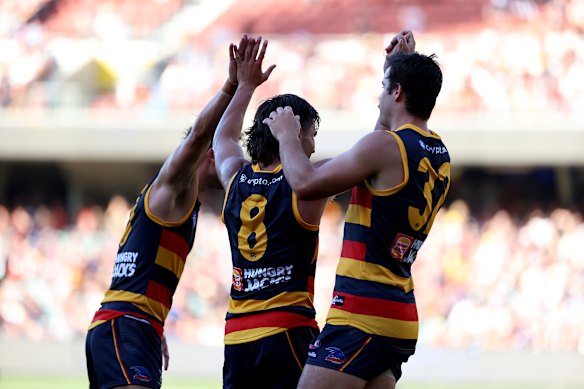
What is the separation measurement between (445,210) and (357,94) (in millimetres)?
2758

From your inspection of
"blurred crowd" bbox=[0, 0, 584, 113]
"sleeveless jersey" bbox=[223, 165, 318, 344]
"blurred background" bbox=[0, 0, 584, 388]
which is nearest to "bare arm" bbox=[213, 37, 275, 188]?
"sleeveless jersey" bbox=[223, 165, 318, 344]

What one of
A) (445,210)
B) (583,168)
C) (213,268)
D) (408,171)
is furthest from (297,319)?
(583,168)

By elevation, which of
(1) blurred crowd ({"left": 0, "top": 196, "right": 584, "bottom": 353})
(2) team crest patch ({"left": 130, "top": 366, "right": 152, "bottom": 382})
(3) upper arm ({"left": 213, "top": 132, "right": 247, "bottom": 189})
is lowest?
(2) team crest patch ({"left": 130, "top": 366, "right": 152, "bottom": 382})

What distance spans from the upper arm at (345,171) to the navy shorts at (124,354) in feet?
4.82

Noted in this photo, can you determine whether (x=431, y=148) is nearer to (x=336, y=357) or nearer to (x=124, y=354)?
(x=336, y=357)

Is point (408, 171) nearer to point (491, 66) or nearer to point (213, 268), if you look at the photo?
point (213, 268)

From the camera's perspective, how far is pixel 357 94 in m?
19.3

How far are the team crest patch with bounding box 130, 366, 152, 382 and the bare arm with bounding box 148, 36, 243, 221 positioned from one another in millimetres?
834

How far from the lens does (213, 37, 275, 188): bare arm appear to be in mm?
5473

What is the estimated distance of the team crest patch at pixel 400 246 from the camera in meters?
4.72

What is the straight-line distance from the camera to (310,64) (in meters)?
19.7

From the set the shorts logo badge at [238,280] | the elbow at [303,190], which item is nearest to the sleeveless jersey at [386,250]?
the elbow at [303,190]

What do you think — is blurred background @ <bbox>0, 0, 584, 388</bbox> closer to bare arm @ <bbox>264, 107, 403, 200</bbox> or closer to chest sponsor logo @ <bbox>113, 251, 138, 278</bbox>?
chest sponsor logo @ <bbox>113, 251, 138, 278</bbox>

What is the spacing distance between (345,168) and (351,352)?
0.84 m
